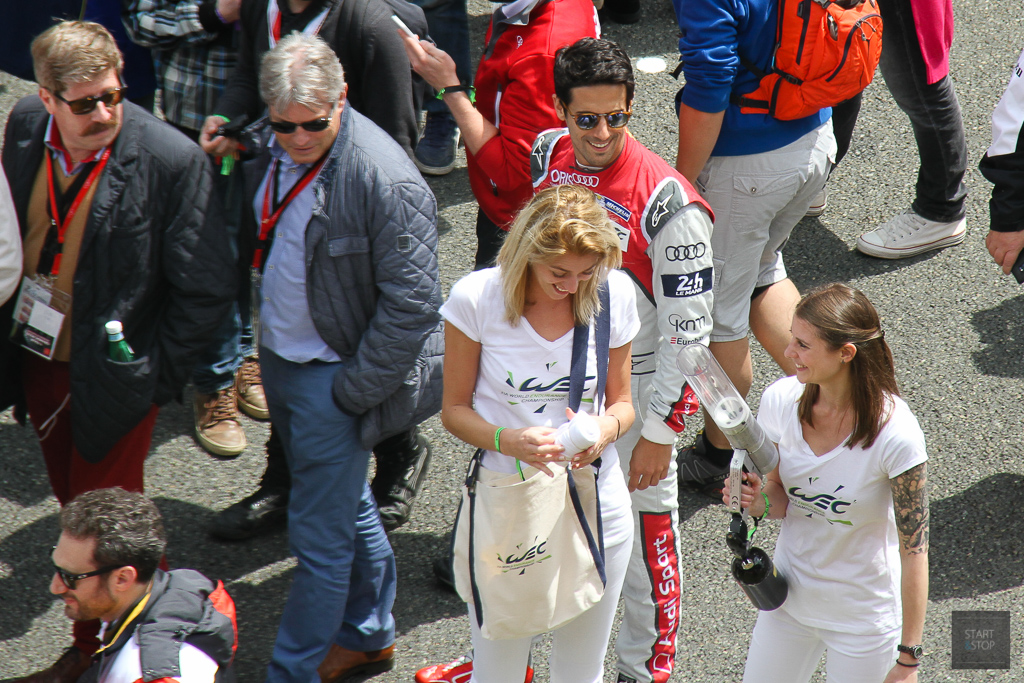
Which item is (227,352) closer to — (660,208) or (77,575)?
(77,575)

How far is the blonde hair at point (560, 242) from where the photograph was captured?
263 centimetres

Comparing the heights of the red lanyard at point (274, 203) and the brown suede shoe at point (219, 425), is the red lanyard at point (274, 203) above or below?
above

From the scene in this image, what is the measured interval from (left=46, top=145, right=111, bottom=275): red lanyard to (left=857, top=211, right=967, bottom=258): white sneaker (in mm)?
3898

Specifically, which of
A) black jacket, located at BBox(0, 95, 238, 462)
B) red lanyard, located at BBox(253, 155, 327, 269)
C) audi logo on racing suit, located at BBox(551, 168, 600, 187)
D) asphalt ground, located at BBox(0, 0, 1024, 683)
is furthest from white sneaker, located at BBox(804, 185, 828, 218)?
black jacket, located at BBox(0, 95, 238, 462)

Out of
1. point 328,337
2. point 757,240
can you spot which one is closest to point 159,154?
point 328,337

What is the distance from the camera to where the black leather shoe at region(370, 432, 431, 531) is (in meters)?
4.20

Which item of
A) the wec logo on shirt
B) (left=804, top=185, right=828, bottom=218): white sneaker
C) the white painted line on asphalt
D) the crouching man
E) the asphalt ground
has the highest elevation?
the wec logo on shirt

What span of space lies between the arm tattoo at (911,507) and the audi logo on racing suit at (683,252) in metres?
0.85

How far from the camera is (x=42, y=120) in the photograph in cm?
325

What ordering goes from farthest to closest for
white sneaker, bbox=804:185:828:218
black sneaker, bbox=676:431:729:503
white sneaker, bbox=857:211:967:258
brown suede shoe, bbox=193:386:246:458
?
white sneaker, bbox=804:185:828:218
white sneaker, bbox=857:211:967:258
brown suede shoe, bbox=193:386:246:458
black sneaker, bbox=676:431:729:503

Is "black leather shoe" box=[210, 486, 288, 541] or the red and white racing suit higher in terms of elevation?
the red and white racing suit

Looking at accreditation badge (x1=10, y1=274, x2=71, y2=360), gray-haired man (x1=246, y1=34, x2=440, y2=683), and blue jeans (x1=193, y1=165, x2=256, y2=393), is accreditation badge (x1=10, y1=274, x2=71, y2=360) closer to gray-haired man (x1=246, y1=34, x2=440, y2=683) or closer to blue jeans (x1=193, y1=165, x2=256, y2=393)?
gray-haired man (x1=246, y1=34, x2=440, y2=683)

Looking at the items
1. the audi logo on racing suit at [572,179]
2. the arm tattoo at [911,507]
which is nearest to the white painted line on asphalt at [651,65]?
the audi logo on racing suit at [572,179]

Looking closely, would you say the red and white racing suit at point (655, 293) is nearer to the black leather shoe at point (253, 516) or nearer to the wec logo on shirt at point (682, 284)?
the wec logo on shirt at point (682, 284)
